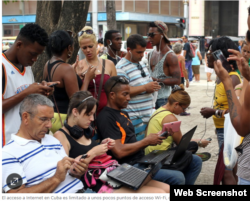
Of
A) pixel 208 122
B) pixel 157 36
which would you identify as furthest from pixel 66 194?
pixel 208 122

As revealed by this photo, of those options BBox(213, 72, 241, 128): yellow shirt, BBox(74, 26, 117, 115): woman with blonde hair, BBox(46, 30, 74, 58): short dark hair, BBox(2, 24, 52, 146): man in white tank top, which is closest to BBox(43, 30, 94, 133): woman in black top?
BBox(46, 30, 74, 58): short dark hair

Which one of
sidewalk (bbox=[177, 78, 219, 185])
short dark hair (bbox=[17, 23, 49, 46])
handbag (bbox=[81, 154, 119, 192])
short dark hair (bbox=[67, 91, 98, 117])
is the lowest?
sidewalk (bbox=[177, 78, 219, 185])

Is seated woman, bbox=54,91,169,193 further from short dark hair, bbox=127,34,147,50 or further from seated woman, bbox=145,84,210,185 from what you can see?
short dark hair, bbox=127,34,147,50

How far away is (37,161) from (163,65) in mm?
2975

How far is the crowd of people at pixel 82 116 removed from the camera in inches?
106

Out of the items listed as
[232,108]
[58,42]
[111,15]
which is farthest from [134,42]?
[111,15]

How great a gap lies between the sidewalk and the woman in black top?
2102 mm

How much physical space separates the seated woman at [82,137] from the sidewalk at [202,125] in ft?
6.04

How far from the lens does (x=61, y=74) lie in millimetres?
3768

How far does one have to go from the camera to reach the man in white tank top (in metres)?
3.08

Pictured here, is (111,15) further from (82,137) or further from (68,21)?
(82,137)

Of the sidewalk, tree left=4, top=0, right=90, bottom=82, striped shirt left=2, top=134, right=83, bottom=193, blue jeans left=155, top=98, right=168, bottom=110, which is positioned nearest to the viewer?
striped shirt left=2, top=134, right=83, bottom=193

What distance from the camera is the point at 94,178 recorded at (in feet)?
10.2

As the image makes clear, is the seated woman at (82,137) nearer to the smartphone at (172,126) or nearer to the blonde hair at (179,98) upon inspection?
the smartphone at (172,126)
